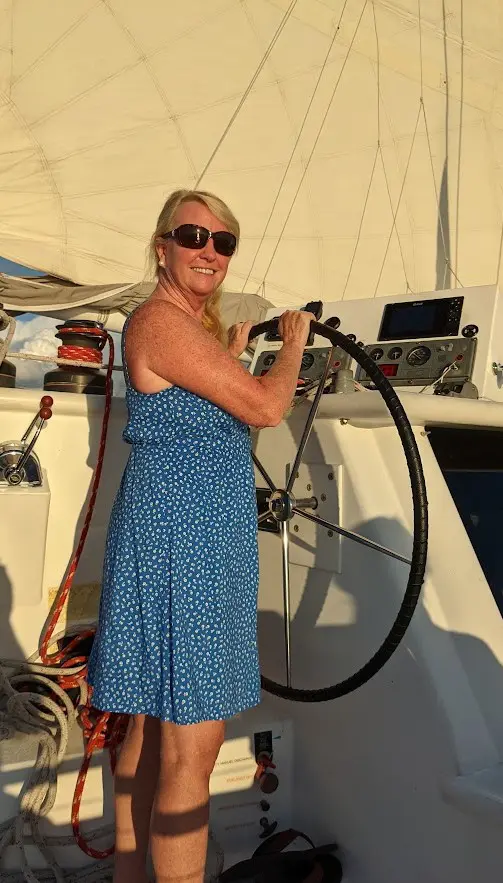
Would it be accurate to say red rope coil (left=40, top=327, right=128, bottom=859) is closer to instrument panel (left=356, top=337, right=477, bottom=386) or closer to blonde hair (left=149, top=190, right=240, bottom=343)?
blonde hair (left=149, top=190, right=240, bottom=343)

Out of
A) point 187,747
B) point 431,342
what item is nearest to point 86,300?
point 431,342

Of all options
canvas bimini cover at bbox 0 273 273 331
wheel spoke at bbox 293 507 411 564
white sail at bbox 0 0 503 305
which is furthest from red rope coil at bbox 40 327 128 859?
white sail at bbox 0 0 503 305

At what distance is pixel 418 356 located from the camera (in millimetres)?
2771

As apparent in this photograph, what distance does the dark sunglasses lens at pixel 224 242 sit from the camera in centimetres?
154

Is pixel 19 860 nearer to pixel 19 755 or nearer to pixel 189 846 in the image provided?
pixel 19 755

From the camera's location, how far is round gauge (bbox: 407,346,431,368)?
9.04 feet

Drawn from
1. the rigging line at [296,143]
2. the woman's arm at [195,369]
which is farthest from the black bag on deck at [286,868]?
the rigging line at [296,143]

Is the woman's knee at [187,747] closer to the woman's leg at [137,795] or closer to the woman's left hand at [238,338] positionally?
the woman's leg at [137,795]

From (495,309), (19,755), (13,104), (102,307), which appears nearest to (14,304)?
(102,307)

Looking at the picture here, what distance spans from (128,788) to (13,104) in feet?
16.1

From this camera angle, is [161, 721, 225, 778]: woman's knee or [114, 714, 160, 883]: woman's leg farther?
[114, 714, 160, 883]: woman's leg

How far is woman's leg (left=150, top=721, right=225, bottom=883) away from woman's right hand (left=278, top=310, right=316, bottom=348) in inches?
28.9

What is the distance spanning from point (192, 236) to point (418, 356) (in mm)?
1436

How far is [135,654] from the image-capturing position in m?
1.45
